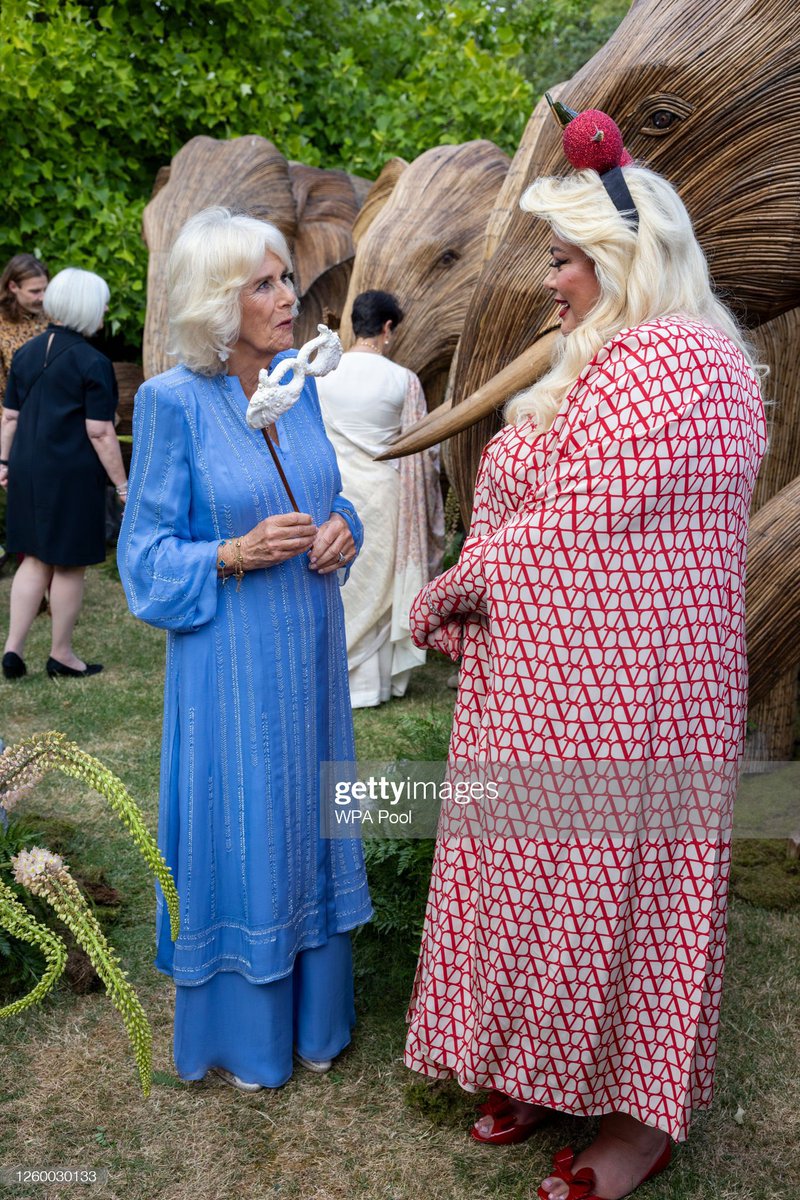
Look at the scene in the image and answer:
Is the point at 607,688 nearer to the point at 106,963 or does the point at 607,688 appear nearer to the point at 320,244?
the point at 106,963

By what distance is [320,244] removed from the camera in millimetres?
7051

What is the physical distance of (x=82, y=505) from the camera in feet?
18.2

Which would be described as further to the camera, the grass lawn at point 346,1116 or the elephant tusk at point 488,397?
the elephant tusk at point 488,397

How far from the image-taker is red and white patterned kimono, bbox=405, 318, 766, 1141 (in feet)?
6.55

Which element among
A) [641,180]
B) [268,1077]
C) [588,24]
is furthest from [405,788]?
[588,24]

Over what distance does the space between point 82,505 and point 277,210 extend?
2.07 m

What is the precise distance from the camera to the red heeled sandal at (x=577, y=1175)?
2338 millimetres

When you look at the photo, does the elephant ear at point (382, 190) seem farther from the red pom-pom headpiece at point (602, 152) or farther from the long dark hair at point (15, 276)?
the red pom-pom headpiece at point (602, 152)

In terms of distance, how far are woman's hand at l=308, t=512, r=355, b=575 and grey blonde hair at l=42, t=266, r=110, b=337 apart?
312 cm

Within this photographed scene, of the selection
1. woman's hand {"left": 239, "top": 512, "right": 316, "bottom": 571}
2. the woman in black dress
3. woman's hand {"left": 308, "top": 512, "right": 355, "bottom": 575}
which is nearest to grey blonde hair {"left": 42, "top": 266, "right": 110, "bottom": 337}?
the woman in black dress


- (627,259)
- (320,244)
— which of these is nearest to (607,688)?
(627,259)

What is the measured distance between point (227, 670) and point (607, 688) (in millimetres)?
806

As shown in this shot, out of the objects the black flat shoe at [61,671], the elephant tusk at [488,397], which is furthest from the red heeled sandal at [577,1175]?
the black flat shoe at [61,671]

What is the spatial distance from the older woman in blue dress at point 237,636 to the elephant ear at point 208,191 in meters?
3.70
